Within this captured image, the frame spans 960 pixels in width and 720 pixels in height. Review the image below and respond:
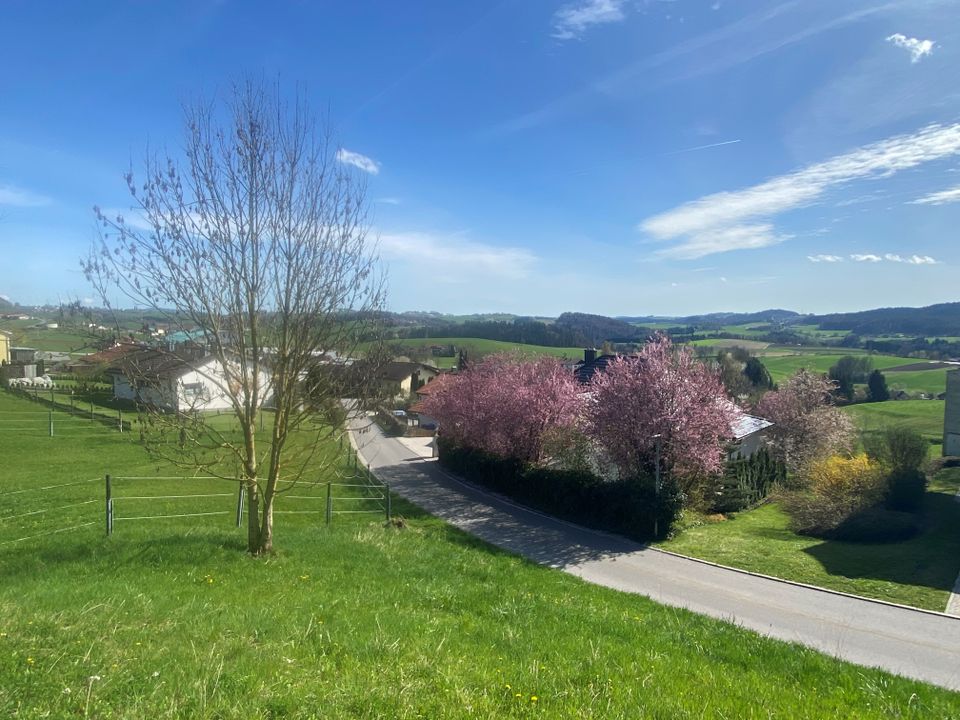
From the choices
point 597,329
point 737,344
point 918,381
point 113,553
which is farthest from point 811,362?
point 113,553

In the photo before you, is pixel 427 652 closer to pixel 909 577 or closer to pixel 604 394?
pixel 909 577

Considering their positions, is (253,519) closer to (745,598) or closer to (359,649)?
(359,649)

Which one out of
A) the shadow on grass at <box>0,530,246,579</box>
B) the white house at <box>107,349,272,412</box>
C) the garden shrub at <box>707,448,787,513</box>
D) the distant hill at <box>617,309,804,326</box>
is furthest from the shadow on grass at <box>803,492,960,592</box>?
the distant hill at <box>617,309,804,326</box>

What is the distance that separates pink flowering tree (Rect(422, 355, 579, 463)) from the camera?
85.8ft

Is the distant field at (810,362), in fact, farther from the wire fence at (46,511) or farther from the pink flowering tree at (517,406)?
the wire fence at (46,511)

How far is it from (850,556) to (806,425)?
19931 millimetres

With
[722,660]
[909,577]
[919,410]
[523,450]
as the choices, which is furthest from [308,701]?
[919,410]

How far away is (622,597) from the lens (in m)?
10.4

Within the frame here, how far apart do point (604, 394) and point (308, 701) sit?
18.0 metres

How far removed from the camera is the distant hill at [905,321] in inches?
3659

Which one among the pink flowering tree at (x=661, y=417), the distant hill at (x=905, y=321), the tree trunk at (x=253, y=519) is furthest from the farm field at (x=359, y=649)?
the distant hill at (x=905, y=321)

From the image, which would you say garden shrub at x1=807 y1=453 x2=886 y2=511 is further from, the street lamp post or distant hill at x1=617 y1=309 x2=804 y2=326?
distant hill at x1=617 y1=309 x2=804 y2=326

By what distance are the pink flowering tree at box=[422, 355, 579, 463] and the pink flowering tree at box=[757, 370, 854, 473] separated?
15.4 meters

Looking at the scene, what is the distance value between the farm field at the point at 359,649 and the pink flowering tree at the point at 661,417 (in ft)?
34.3
